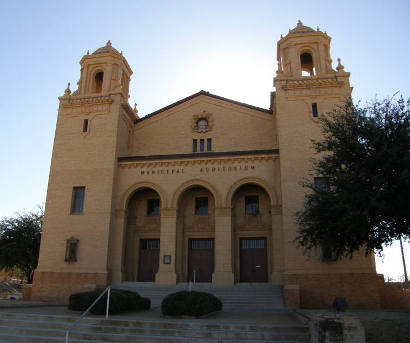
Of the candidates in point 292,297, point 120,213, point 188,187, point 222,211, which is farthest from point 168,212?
point 292,297

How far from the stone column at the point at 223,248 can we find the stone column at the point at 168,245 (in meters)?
2.62

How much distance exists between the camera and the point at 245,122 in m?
27.7

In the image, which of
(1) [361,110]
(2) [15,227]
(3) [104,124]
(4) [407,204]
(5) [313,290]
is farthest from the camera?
(2) [15,227]

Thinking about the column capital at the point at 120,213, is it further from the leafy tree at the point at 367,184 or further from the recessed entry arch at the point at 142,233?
the leafy tree at the point at 367,184

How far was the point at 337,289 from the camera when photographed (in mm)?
20203

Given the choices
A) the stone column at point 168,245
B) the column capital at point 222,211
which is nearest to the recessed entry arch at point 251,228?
the column capital at point 222,211

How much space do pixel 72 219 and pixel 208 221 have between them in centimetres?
877

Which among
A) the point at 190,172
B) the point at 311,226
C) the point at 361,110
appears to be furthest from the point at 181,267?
the point at 361,110

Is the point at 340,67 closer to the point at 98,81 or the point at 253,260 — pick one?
the point at 253,260

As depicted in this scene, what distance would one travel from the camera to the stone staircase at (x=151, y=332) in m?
11.5

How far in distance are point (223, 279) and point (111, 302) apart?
902cm

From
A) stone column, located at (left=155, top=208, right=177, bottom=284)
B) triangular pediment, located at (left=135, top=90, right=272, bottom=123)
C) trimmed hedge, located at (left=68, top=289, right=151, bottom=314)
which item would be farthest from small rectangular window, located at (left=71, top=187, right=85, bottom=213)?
trimmed hedge, located at (left=68, top=289, right=151, bottom=314)

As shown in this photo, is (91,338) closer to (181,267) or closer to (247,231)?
(181,267)

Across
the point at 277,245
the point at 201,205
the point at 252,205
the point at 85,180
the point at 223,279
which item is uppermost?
the point at 85,180
